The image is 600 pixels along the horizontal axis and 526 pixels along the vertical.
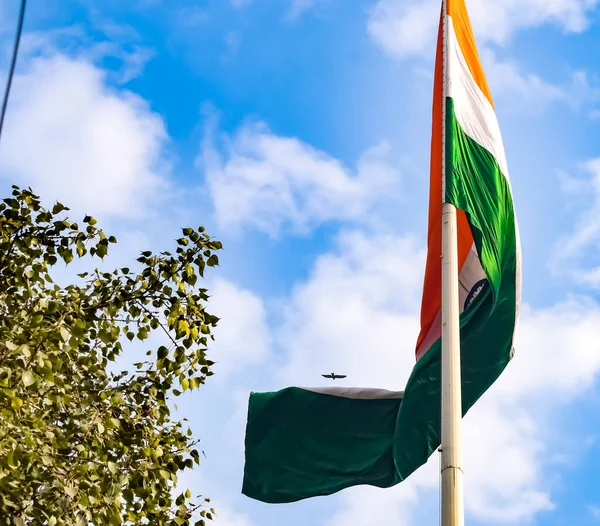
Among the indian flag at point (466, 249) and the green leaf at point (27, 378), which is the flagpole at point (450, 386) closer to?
the indian flag at point (466, 249)

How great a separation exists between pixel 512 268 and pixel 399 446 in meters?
2.23

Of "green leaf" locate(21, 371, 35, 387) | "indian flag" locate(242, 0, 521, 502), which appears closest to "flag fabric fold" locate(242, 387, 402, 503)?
"indian flag" locate(242, 0, 521, 502)

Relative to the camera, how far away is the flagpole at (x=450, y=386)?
24.7 ft

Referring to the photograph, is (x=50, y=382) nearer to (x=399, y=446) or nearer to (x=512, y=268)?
(x=399, y=446)

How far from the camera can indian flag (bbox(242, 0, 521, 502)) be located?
9711mm

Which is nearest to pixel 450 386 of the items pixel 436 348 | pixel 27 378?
pixel 436 348

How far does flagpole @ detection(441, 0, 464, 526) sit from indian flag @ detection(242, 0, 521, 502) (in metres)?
0.41

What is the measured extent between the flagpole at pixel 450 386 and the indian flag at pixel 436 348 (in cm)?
41

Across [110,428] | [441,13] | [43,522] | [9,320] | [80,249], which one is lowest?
[43,522]

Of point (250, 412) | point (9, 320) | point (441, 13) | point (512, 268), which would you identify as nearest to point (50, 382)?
point (9, 320)

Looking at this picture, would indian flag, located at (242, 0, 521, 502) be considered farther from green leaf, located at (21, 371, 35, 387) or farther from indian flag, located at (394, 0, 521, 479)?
green leaf, located at (21, 371, 35, 387)

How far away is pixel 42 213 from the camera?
9406 millimetres

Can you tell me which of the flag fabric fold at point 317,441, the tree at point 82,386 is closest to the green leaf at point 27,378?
the tree at point 82,386

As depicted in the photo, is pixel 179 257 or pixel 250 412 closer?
pixel 179 257
